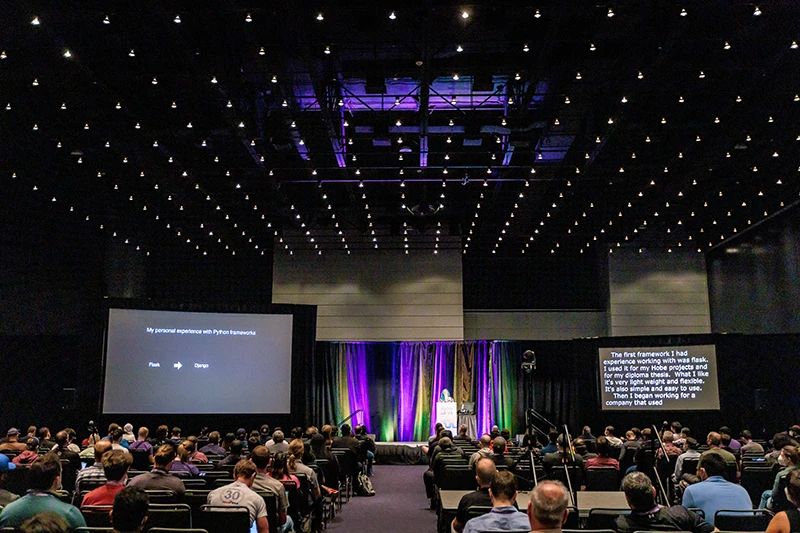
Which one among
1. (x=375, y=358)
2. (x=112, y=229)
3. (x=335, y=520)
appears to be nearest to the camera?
(x=335, y=520)

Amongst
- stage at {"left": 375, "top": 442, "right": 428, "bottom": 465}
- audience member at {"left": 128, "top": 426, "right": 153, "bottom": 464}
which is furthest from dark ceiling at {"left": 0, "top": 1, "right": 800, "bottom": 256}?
stage at {"left": 375, "top": 442, "right": 428, "bottom": 465}

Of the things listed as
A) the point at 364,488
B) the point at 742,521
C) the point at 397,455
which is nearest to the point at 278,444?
the point at 364,488

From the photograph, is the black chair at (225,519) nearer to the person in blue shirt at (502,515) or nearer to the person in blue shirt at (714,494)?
the person in blue shirt at (502,515)

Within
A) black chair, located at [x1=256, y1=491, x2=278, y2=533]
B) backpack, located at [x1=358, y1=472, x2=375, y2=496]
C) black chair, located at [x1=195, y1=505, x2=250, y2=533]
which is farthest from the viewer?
backpack, located at [x1=358, y1=472, x2=375, y2=496]

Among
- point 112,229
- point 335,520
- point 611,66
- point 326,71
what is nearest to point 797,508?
point 335,520

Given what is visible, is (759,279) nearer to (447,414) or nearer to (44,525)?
(447,414)

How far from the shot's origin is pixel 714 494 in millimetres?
4992

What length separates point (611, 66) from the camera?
11.1 metres

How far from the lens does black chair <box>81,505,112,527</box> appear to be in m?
4.57

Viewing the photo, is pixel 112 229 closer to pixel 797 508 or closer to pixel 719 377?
pixel 719 377

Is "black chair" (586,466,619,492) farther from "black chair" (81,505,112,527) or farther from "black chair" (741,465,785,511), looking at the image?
"black chair" (81,505,112,527)

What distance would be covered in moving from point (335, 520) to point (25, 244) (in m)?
10.3

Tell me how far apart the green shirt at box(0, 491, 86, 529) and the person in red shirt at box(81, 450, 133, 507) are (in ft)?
1.86

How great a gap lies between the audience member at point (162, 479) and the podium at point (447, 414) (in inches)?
510
